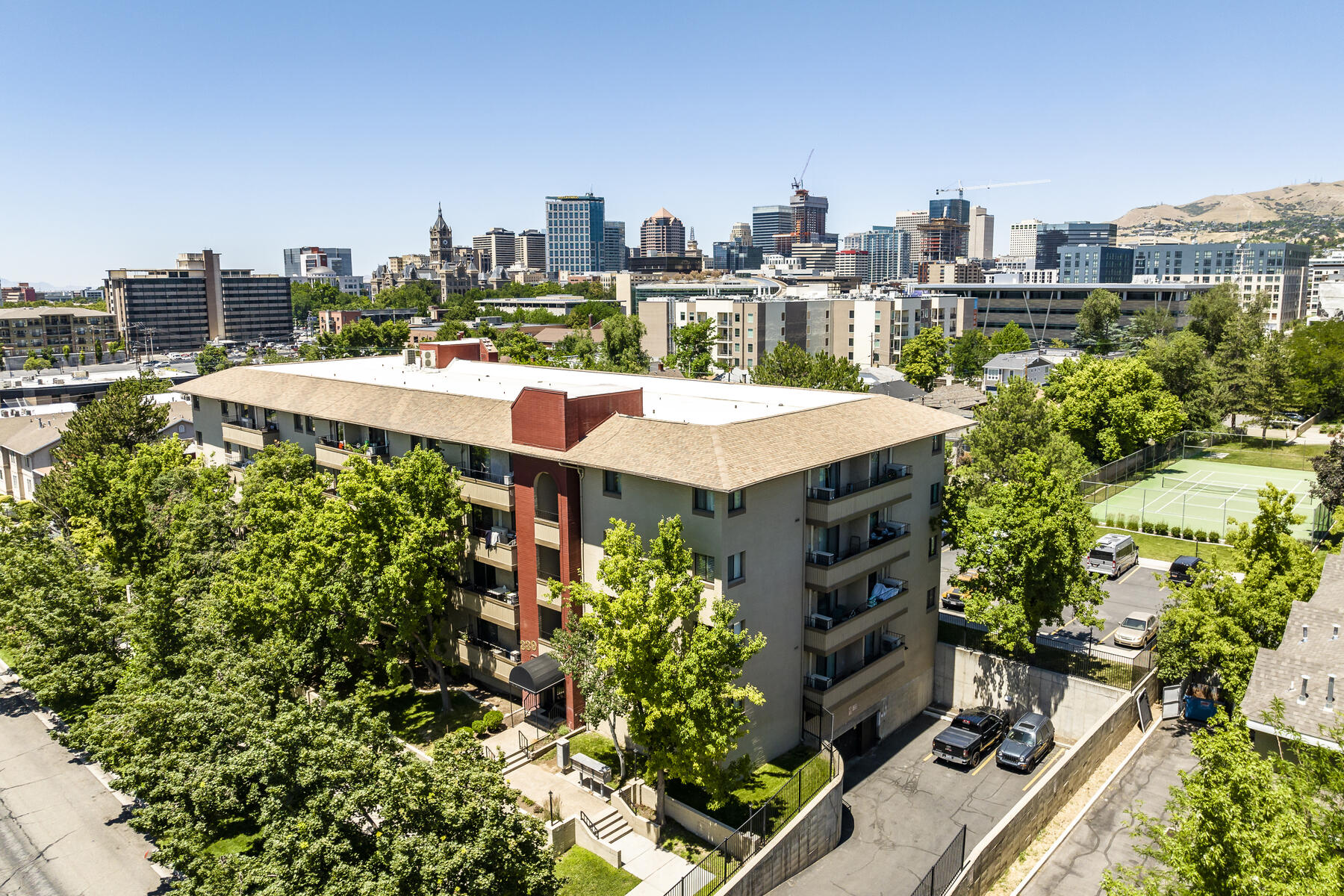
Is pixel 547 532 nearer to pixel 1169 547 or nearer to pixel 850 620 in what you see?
pixel 850 620

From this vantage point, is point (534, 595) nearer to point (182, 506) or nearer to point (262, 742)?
point (262, 742)

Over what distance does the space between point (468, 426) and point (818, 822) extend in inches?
950

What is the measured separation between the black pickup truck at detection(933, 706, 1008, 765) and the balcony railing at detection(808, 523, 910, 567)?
9560mm

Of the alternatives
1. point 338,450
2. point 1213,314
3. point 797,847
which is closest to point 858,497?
point 797,847

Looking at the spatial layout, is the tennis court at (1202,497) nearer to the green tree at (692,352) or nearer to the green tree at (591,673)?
the green tree at (591,673)

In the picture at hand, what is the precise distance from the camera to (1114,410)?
8288 cm

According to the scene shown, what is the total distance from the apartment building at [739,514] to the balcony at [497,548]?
0.37 ft

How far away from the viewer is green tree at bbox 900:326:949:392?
419 feet

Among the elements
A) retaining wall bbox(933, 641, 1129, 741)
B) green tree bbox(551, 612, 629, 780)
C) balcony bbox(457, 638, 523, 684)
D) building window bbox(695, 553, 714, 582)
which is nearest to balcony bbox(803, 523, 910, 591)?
building window bbox(695, 553, 714, 582)

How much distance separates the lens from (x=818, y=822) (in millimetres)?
33594

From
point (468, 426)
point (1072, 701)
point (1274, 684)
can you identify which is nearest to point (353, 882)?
point (468, 426)

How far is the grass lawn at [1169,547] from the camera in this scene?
65.2 m

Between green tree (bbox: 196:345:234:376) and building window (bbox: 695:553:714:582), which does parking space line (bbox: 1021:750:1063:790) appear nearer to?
building window (bbox: 695:553:714:582)

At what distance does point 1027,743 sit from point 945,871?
41.6ft
